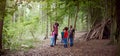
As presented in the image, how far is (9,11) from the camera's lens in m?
9.91

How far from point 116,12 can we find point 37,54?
5.61 m

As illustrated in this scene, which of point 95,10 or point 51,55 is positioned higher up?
point 95,10

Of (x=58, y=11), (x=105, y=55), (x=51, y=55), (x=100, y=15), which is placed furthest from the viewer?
(x=100, y=15)

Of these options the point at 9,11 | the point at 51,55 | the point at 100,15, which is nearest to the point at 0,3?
the point at 9,11

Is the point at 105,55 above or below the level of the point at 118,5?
below

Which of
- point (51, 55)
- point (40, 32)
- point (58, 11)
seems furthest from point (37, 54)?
point (40, 32)

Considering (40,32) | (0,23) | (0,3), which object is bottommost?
(40,32)

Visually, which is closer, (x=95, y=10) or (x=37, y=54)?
(x=37, y=54)

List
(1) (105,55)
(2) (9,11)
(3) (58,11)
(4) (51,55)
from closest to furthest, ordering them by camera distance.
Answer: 1. (2) (9,11)
2. (1) (105,55)
3. (4) (51,55)
4. (3) (58,11)

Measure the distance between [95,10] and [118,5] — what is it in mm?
12129

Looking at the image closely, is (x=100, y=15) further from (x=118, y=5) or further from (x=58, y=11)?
(x=118, y=5)

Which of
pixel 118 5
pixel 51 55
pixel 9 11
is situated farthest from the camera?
pixel 118 5

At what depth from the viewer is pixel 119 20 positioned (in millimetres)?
13461

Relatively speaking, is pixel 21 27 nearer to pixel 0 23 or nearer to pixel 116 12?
pixel 0 23
